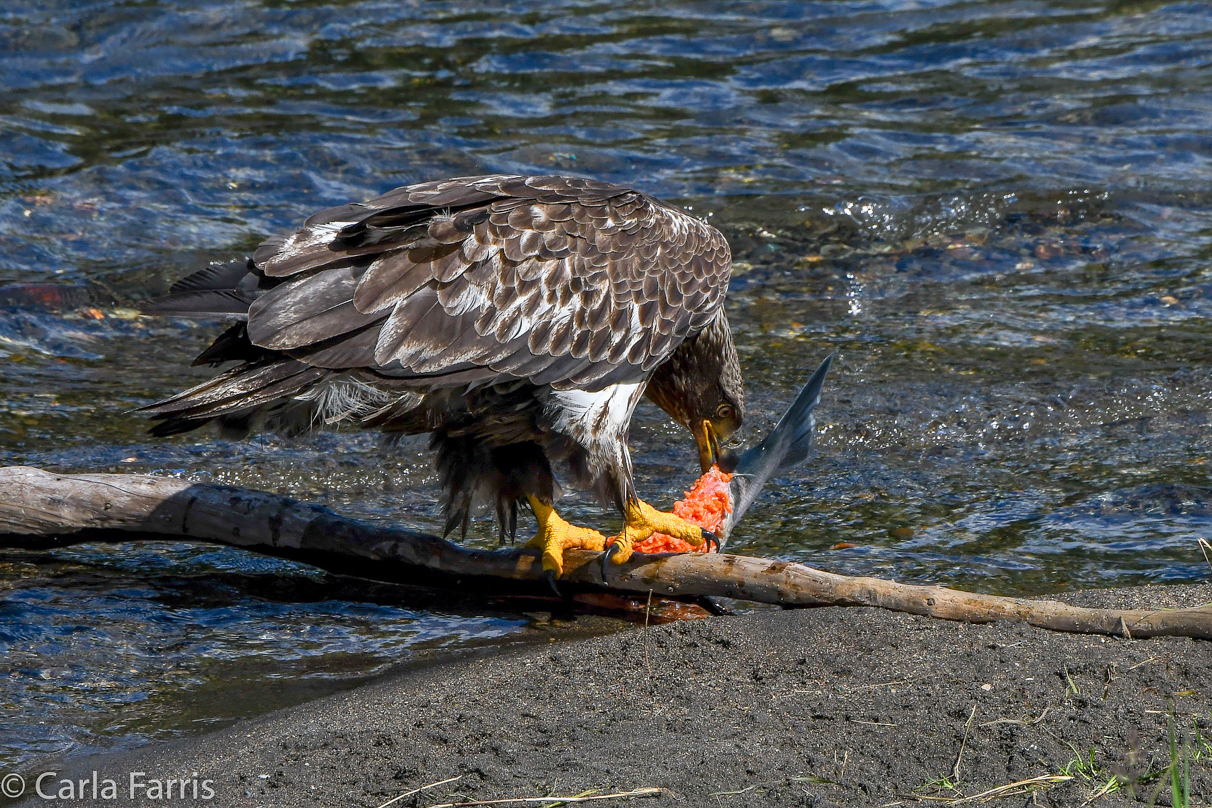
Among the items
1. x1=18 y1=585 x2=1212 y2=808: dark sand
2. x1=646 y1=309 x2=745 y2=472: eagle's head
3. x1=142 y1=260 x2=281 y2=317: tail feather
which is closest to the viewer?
x1=18 y1=585 x2=1212 y2=808: dark sand

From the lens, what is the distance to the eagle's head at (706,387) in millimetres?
5387

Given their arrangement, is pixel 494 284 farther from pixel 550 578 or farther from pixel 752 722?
pixel 752 722

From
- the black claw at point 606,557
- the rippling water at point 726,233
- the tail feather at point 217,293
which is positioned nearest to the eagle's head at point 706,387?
the rippling water at point 726,233

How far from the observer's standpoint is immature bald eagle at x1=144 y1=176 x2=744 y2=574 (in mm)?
4168

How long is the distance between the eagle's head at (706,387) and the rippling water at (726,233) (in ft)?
1.18

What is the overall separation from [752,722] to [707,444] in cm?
234

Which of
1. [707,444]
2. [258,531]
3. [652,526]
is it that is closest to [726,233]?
[707,444]

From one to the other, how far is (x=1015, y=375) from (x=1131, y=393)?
582 mm

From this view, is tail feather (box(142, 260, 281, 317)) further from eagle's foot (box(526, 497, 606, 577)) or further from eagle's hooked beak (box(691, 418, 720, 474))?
eagle's hooked beak (box(691, 418, 720, 474))

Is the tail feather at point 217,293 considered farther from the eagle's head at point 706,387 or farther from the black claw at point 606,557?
the eagle's head at point 706,387

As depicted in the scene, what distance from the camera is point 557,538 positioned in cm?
464

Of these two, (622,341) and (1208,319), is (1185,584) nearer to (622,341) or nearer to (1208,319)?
(622,341)

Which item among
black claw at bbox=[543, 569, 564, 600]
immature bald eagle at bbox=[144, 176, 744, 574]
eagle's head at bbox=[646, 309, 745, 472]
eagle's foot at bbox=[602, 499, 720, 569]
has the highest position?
immature bald eagle at bbox=[144, 176, 744, 574]

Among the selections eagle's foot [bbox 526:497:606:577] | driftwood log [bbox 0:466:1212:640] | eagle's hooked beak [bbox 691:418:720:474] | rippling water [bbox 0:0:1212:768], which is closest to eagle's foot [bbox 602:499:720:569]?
eagle's foot [bbox 526:497:606:577]
